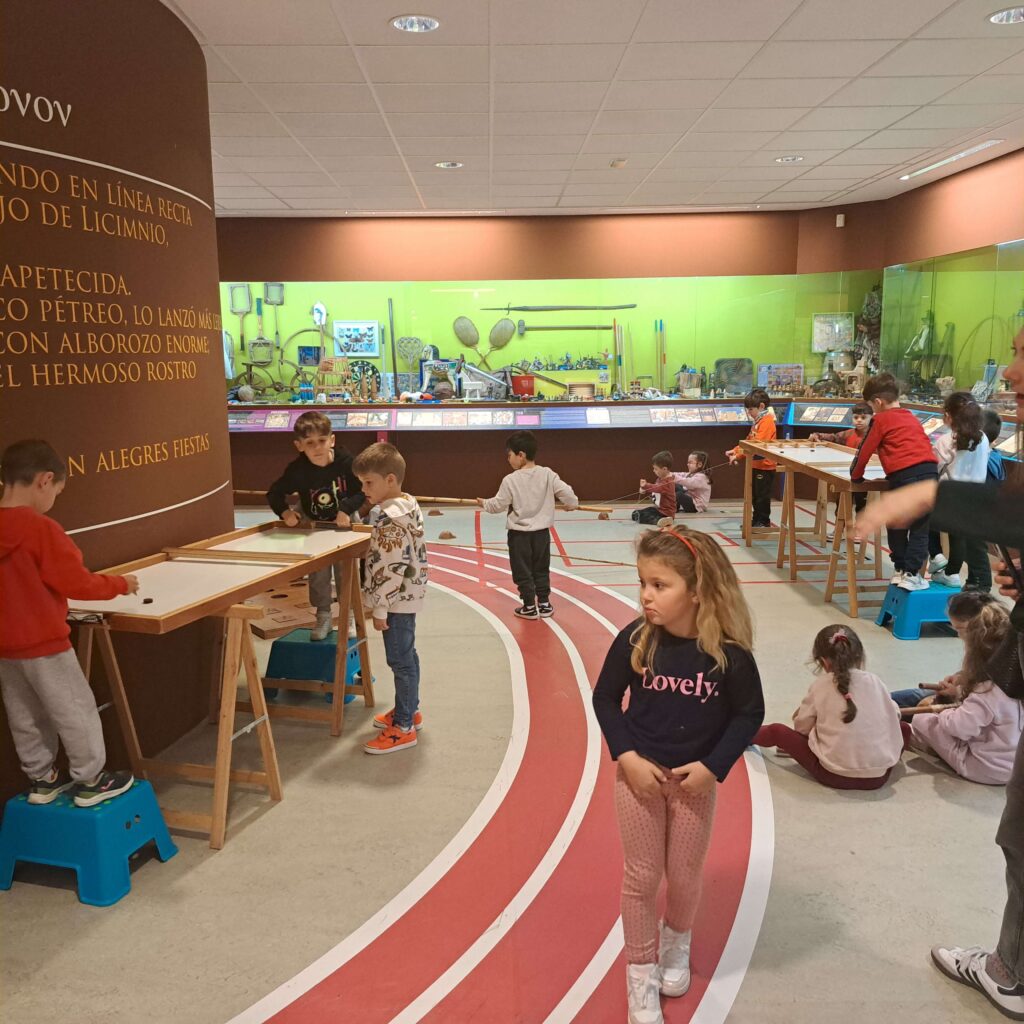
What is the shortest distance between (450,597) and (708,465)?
5315 mm

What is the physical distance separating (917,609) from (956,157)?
15.6 ft

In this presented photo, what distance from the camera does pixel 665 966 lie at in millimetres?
2486

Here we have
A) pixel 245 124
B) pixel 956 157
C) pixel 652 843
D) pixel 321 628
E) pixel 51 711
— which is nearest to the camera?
pixel 652 843

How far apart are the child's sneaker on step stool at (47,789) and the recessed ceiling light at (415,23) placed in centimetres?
398

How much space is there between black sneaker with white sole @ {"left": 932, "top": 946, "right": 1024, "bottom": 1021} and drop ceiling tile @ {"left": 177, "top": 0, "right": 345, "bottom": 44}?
483cm

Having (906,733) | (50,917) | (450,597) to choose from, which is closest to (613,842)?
(906,733)

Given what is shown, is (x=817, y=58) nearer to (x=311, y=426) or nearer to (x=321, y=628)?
(x=311, y=426)

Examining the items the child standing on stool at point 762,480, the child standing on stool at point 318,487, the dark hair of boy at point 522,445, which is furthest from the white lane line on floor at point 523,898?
the child standing on stool at point 762,480

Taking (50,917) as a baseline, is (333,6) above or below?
above

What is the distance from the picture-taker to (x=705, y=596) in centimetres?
224

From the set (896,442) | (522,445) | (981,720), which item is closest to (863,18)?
(896,442)

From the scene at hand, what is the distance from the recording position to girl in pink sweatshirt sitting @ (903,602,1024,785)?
3549 mm

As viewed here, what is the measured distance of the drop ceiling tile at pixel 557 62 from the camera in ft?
16.4

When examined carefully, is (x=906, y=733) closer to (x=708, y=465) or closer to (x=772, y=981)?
(x=772, y=981)
